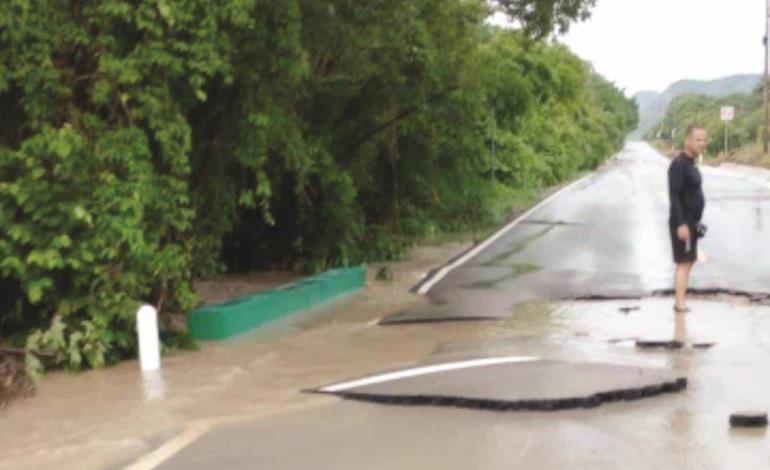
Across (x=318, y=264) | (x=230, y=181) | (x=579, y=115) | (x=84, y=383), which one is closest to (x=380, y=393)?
(x=84, y=383)

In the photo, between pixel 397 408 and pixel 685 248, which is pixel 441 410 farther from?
pixel 685 248

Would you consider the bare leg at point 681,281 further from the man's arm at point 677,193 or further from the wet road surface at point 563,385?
the man's arm at point 677,193

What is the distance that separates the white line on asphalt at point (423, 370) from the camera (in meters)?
8.47

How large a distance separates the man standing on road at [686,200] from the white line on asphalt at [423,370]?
9.87 ft

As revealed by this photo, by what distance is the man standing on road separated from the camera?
11.3 meters

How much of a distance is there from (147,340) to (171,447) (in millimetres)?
2867

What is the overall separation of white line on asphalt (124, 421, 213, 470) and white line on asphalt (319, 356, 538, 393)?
1.26m

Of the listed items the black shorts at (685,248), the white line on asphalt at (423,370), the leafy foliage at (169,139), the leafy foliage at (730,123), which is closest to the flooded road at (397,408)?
the white line on asphalt at (423,370)

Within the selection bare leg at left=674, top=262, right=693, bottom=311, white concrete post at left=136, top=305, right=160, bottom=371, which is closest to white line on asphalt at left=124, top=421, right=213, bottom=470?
white concrete post at left=136, top=305, right=160, bottom=371

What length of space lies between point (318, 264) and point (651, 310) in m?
6.77

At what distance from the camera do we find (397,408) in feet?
25.1

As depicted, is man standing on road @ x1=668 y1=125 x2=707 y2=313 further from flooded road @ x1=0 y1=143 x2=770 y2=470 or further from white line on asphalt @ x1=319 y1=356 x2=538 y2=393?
white line on asphalt @ x1=319 y1=356 x2=538 y2=393

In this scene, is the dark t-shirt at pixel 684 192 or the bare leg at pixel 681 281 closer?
the dark t-shirt at pixel 684 192

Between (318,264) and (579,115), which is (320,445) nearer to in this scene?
(318,264)
